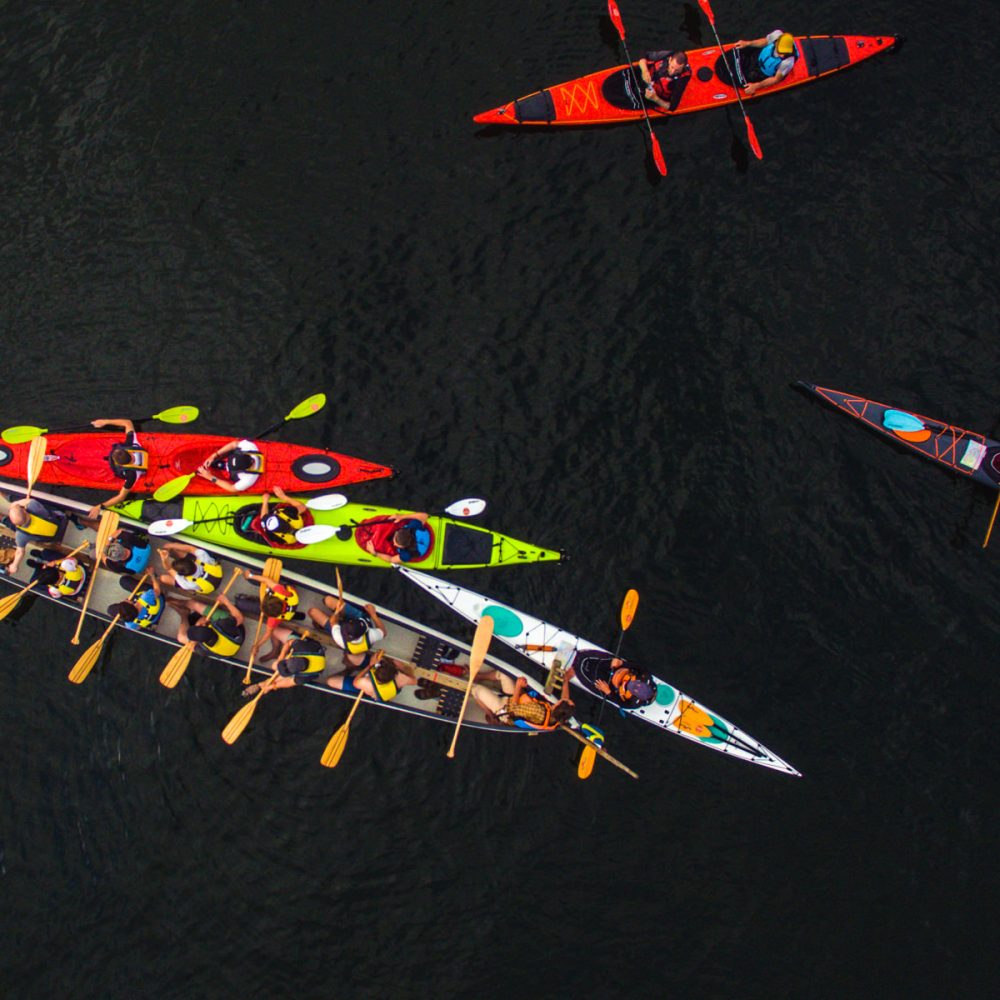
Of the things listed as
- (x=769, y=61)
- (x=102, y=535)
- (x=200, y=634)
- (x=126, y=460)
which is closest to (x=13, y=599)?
(x=102, y=535)

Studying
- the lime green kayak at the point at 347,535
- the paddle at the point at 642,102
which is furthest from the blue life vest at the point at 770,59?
the lime green kayak at the point at 347,535

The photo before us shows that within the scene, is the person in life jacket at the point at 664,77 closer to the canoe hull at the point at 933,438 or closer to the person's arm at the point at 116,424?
the canoe hull at the point at 933,438

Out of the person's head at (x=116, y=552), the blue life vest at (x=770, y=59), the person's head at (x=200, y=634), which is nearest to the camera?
the person's head at (x=200, y=634)

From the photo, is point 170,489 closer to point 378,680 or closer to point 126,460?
point 126,460

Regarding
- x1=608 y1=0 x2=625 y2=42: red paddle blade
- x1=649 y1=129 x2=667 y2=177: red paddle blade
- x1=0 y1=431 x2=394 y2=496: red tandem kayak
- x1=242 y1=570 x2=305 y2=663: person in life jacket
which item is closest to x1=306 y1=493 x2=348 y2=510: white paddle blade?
x1=0 y1=431 x2=394 y2=496: red tandem kayak

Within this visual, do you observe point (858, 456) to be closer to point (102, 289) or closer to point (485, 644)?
point (485, 644)

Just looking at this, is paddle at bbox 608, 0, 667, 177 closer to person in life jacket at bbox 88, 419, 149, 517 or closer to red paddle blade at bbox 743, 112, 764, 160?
red paddle blade at bbox 743, 112, 764, 160
